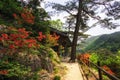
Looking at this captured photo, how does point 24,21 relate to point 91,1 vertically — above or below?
below

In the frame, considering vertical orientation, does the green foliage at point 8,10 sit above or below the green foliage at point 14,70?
above

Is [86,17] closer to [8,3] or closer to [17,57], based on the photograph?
[8,3]

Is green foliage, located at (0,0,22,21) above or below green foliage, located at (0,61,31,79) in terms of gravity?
above

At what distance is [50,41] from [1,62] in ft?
27.2

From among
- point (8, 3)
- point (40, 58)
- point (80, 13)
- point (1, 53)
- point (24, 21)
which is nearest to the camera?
point (1, 53)

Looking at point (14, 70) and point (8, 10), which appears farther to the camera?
point (8, 10)

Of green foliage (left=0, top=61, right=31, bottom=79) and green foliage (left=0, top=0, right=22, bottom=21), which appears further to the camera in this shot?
green foliage (left=0, top=0, right=22, bottom=21)

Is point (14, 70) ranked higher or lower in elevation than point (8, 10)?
lower

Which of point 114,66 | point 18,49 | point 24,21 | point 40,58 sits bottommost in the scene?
point 114,66

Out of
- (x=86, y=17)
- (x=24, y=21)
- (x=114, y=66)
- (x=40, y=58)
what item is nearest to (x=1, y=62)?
(x=40, y=58)

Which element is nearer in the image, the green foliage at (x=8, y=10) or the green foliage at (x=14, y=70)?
the green foliage at (x=14, y=70)

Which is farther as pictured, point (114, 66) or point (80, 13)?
point (80, 13)

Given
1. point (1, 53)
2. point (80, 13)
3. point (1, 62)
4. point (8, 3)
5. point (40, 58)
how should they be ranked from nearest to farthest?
1. point (1, 62)
2. point (1, 53)
3. point (40, 58)
4. point (8, 3)
5. point (80, 13)

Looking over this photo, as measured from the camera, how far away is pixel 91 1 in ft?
88.4
